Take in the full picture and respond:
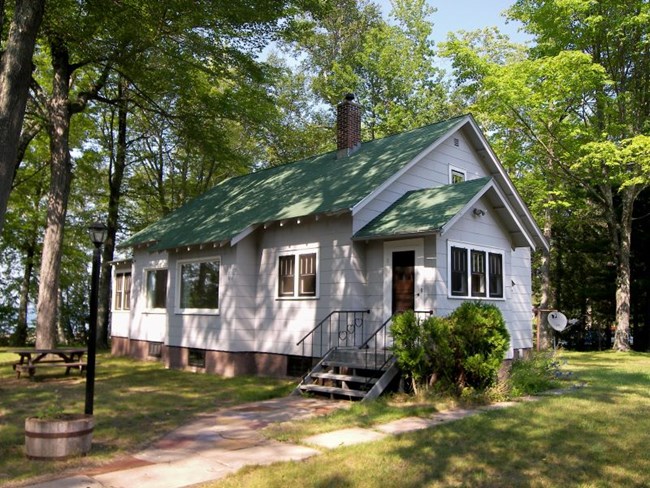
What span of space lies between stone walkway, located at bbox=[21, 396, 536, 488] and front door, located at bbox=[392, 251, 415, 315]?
3.18 metres

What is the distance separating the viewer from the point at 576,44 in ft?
78.5

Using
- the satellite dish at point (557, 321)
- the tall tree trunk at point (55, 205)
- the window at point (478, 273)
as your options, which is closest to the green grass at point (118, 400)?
the tall tree trunk at point (55, 205)

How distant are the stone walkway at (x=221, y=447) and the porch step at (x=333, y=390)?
0.58 meters

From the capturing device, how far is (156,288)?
18.3 meters

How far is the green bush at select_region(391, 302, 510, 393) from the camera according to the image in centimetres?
991

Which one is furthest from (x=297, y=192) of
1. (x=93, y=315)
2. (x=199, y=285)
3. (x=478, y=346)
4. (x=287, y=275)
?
(x=93, y=315)

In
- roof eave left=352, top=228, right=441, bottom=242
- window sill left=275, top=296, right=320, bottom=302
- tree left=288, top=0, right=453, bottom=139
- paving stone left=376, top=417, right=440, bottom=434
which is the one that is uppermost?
tree left=288, top=0, right=453, bottom=139

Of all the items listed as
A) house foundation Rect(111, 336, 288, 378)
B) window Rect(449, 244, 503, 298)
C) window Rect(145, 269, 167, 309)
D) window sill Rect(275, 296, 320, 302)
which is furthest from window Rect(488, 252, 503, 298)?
window Rect(145, 269, 167, 309)

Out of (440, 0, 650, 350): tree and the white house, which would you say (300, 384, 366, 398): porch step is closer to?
the white house

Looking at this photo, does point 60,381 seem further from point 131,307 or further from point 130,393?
point 131,307

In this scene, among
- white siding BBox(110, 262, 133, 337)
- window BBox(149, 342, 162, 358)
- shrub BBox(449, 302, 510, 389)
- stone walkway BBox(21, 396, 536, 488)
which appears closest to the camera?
stone walkway BBox(21, 396, 536, 488)

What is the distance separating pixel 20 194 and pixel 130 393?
20271 millimetres

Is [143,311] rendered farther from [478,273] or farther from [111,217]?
[478,273]

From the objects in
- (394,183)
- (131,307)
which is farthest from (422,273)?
(131,307)
